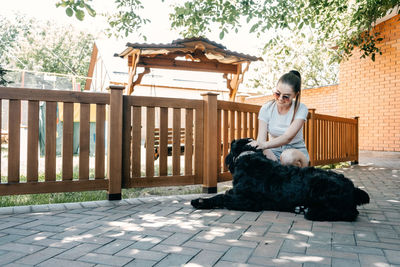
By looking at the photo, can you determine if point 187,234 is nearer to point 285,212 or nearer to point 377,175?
point 285,212

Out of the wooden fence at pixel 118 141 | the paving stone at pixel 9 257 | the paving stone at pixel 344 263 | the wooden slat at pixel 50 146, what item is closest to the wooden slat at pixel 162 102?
the wooden fence at pixel 118 141

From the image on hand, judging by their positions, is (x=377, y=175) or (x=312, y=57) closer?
(x=377, y=175)

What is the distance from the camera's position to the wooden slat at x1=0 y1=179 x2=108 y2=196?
328 centimetres

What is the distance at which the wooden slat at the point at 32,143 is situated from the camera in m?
3.36

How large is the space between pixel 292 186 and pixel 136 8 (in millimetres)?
6109

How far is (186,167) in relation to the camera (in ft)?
13.6

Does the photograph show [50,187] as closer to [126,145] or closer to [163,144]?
[126,145]

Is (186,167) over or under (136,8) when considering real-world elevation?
under

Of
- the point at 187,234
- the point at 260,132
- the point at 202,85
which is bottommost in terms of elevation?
the point at 187,234

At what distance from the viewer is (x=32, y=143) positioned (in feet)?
11.1

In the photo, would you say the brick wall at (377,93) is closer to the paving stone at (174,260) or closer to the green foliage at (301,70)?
the paving stone at (174,260)

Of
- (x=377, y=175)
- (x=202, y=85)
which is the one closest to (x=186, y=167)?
(x=377, y=175)

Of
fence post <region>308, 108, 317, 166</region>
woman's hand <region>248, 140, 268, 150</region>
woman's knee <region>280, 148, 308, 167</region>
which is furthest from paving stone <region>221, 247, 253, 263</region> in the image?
fence post <region>308, 108, 317, 166</region>

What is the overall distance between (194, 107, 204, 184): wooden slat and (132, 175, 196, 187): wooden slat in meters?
0.09
